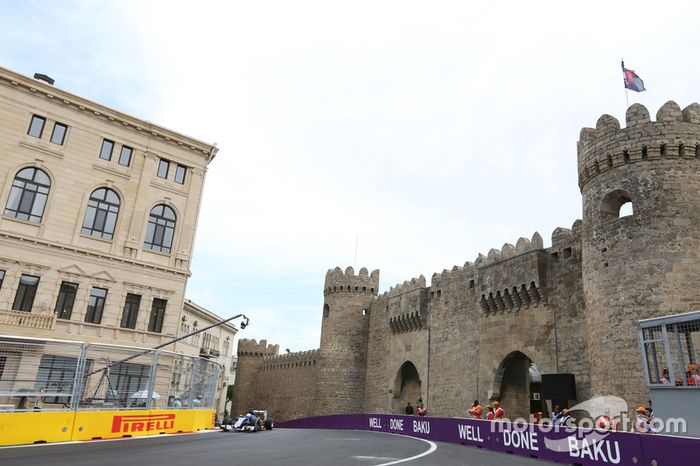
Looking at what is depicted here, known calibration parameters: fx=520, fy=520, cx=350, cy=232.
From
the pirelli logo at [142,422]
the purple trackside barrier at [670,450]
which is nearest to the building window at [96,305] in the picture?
the pirelli logo at [142,422]

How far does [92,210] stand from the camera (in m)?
24.9

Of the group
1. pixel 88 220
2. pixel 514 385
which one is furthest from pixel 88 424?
pixel 514 385

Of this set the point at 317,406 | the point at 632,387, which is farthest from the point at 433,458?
the point at 317,406

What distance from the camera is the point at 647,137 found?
1703 centimetres

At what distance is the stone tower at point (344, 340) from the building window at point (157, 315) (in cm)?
1407

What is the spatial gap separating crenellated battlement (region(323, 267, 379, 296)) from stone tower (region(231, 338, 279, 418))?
15.7 meters

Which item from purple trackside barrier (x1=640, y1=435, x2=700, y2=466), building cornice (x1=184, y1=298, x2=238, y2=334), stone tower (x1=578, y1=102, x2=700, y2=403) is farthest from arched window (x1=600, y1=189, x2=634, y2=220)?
building cornice (x1=184, y1=298, x2=238, y2=334)

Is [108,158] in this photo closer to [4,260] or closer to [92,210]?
[92,210]

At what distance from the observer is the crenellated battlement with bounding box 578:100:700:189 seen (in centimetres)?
1675

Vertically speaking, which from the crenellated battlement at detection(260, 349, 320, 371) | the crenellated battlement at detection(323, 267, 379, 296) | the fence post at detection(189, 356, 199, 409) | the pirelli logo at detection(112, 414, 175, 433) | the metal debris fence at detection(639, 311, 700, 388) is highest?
the crenellated battlement at detection(323, 267, 379, 296)

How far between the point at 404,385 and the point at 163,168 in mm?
19473

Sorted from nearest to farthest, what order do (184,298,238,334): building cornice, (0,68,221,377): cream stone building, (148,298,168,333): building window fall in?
(0,68,221,377): cream stone building < (148,298,168,333): building window < (184,298,238,334): building cornice

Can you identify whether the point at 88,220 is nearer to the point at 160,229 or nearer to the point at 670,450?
the point at 160,229

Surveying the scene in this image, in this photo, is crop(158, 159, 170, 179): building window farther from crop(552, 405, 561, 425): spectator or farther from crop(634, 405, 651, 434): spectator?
crop(634, 405, 651, 434): spectator
